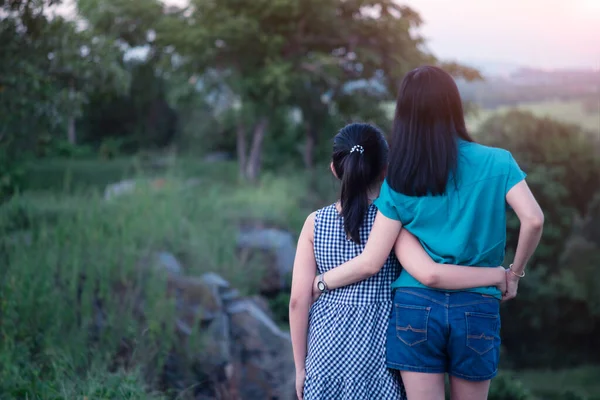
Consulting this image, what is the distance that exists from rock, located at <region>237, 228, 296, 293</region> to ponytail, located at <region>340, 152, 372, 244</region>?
29.8ft

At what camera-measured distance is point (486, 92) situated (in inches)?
618

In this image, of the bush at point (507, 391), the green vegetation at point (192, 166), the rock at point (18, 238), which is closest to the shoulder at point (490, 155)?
the green vegetation at point (192, 166)

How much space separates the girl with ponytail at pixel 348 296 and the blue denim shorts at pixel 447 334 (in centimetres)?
10

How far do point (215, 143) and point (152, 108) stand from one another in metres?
3.75

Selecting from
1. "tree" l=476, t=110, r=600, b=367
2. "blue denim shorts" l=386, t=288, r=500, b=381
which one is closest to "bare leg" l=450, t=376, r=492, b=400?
"blue denim shorts" l=386, t=288, r=500, b=381

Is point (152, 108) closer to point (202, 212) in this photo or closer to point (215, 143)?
point (215, 143)

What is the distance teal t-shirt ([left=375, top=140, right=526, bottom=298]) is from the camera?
2154 mm

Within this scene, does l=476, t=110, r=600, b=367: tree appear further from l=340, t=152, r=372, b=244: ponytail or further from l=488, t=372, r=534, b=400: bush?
l=340, t=152, r=372, b=244: ponytail

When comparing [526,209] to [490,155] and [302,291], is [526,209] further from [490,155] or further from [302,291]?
[302,291]

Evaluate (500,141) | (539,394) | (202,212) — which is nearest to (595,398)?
(539,394)

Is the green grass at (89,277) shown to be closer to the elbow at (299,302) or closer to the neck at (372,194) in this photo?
the elbow at (299,302)

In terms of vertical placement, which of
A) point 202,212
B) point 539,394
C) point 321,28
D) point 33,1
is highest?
point 33,1

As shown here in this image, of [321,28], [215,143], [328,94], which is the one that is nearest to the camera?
[321,28]

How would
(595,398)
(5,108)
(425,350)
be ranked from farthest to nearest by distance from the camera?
(595,398), (5,108), (425,350)
